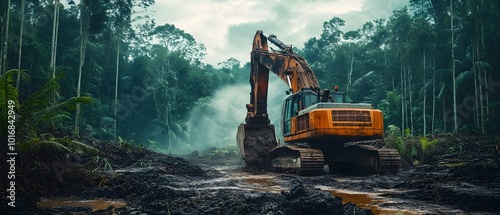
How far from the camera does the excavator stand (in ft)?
34.8

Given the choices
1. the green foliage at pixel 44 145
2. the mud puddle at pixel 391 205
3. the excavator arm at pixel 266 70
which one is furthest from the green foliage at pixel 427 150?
the green foliage at pixel 44 145

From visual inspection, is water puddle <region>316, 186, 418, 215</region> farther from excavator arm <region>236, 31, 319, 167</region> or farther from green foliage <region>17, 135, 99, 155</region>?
excavator arm <region>236, 31, 319, 167</region>

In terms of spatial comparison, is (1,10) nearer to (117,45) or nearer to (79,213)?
(79,213)

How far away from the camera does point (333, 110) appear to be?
411 inches

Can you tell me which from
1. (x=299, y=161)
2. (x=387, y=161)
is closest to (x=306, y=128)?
(x=299, y=161)

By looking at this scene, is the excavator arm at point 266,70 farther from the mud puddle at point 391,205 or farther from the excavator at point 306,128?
the mud puddle at point 391,205

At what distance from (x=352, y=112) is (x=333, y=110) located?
1.94 feet

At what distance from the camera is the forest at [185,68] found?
2662cm

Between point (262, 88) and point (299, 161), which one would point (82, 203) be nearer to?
point (299, 161)

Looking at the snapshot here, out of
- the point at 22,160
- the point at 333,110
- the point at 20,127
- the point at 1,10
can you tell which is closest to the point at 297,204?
the point at 22,160

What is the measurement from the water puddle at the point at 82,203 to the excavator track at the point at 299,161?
5852 millimetres

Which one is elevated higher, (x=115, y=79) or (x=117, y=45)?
(x=117, y=45)

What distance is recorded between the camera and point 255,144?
14.3 m

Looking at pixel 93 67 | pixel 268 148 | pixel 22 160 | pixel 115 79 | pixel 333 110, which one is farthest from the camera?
pixel 115 79
